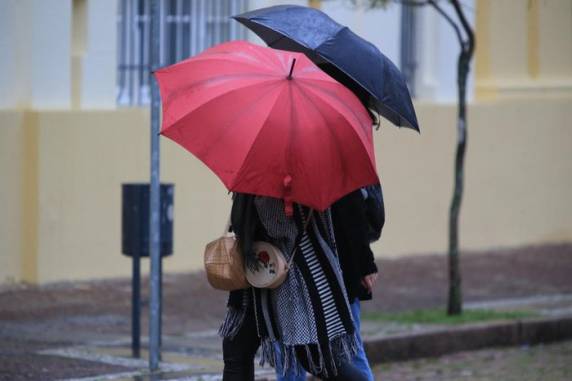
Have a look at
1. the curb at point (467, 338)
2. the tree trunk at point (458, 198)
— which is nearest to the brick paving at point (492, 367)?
the curb at point (467, 338)

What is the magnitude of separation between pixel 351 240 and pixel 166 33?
24.8ft

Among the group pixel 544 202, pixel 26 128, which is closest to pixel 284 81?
pixel 26 128

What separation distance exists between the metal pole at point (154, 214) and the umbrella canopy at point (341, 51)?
7.00 ft

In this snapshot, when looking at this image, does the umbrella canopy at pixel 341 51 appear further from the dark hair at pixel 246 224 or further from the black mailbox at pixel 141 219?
the black mailbox at pixel 141 219

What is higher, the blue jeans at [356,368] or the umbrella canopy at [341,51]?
the umbrella canopy at [341,51]

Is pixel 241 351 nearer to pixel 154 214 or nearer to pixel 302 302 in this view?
pixel 302 302

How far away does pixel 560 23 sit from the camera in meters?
16.9

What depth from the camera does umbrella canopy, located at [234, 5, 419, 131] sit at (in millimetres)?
5543

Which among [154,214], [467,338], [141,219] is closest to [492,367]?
[467,338]

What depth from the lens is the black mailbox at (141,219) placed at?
8445 mm

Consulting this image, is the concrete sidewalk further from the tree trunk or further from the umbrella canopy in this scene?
the umbrella canopy

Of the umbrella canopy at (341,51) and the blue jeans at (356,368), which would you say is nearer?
the umbrella canopy at (341,51)

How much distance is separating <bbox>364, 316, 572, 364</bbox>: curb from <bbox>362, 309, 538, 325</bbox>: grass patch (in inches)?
7.3

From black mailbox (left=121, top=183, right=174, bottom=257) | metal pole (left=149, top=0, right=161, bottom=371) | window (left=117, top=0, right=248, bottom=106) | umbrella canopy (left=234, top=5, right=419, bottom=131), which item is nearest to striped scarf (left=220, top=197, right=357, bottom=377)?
umbrella canopy (left=234, top=5, right=419, bottom=131)
